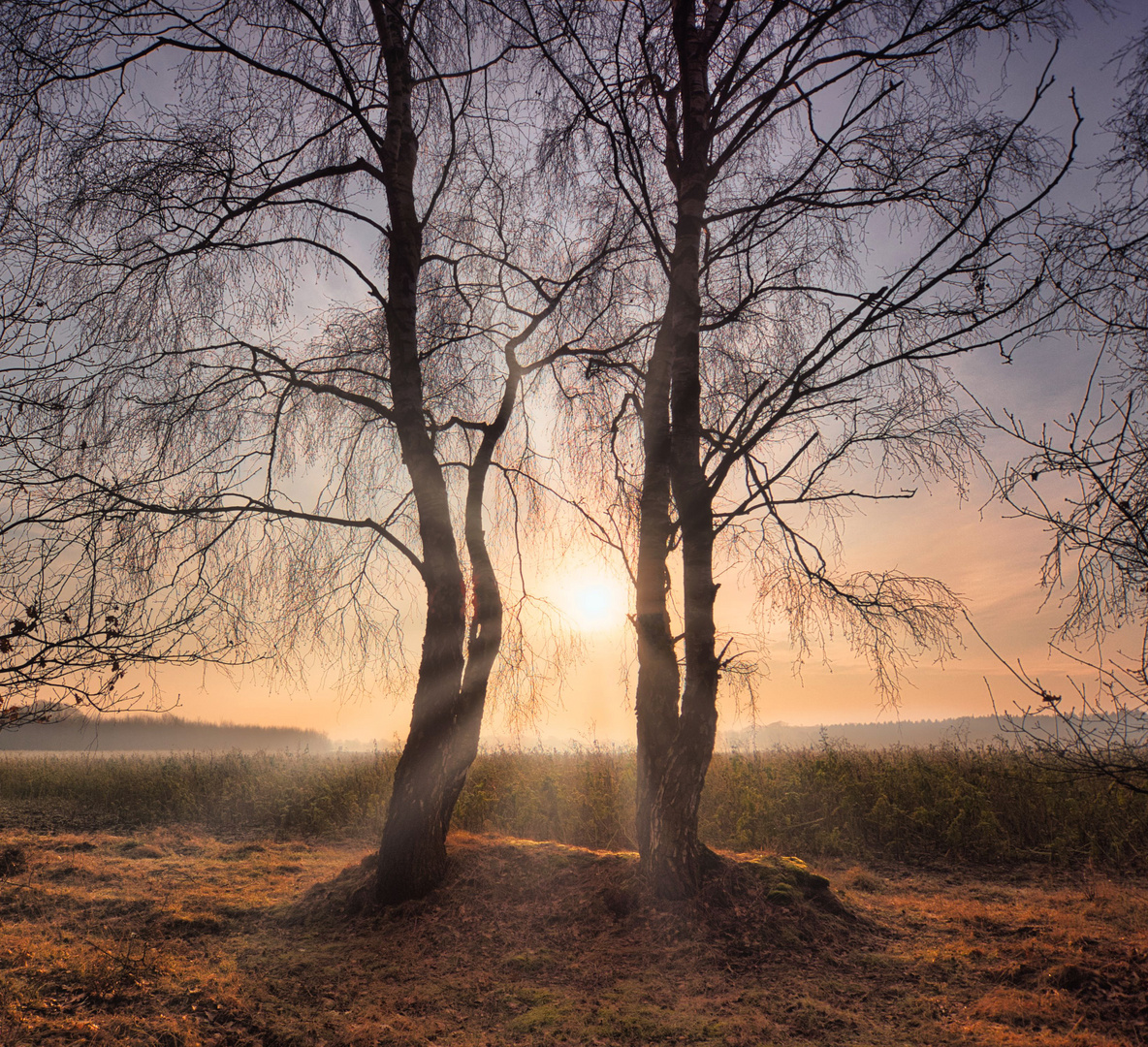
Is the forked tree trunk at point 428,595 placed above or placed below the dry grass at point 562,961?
above

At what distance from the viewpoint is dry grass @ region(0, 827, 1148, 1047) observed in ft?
11.0

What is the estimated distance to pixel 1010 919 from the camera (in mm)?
4766

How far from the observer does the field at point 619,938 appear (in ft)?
11.2

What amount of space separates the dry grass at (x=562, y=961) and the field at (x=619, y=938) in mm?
20

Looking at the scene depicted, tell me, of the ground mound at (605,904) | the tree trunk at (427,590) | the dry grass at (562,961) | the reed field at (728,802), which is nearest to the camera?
the dry grass at (562,961)

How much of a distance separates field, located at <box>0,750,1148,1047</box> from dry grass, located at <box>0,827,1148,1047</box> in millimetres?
20

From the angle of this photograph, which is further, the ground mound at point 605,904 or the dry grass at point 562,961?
the ground mound at point 605,904

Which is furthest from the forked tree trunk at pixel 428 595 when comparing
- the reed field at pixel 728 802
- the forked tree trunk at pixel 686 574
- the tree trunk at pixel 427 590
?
the reed field at pixel 728 802

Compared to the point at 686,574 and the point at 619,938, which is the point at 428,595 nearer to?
the point at 686,574

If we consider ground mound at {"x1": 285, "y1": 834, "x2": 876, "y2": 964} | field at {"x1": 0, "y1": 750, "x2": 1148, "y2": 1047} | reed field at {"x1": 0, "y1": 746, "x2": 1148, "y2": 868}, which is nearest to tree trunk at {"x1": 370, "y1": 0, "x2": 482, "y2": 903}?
ground mound at {"x1": 285, "y1": 834, "x2": 876, "y2": 964}

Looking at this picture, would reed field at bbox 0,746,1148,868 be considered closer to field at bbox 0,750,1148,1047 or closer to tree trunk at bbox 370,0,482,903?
field at bbox 0,750,1148,1047

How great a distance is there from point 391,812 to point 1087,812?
8040mm

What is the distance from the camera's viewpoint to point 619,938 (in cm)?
463

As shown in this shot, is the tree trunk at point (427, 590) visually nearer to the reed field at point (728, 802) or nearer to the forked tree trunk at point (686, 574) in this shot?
the forked tree trunk at point (686, 574)
